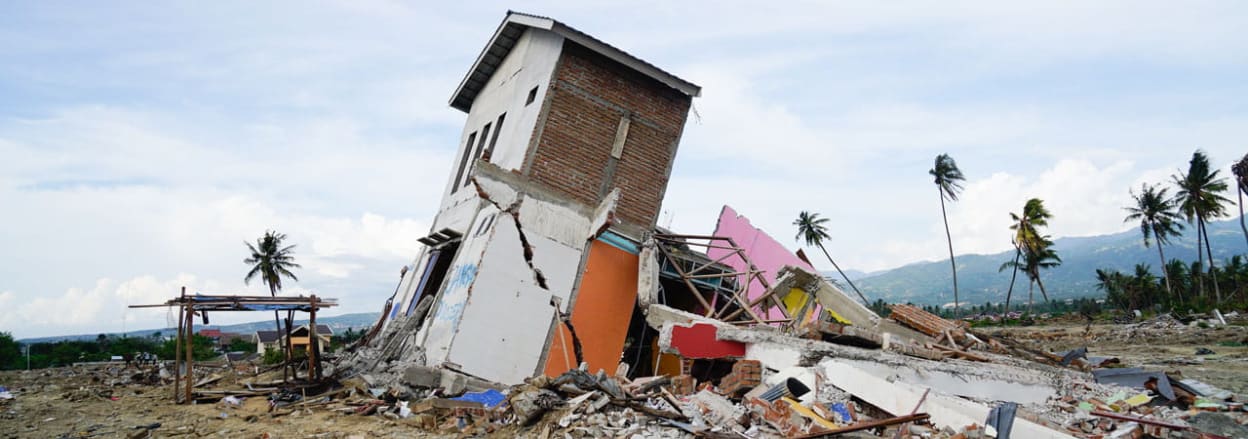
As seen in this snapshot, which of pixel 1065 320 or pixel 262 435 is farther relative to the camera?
pixel 1065 320

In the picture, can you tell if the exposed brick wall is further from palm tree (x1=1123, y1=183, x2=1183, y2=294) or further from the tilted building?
palm tree (x1=1123, y1=183, x2=1183, y2=294)

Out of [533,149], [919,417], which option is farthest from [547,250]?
[919,417]

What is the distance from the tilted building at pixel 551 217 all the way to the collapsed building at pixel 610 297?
0.10ft

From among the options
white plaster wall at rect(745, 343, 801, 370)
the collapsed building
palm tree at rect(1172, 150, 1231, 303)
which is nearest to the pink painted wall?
the collapsed building

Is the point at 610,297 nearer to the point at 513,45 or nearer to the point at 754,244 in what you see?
the point at 754,244

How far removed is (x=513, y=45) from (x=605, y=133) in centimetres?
367

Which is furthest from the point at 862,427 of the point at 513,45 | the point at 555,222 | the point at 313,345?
the point at 513,45

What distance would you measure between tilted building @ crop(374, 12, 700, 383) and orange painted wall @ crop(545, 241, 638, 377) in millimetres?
18

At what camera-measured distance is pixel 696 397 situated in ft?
22.4

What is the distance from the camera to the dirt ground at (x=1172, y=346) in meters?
10.8

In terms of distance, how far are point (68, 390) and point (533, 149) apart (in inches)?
415

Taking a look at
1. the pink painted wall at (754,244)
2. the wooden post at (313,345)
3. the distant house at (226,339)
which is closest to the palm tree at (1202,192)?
the pink painted wall at (754,244)

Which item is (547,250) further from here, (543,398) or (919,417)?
(919,417)

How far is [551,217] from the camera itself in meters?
11.2
